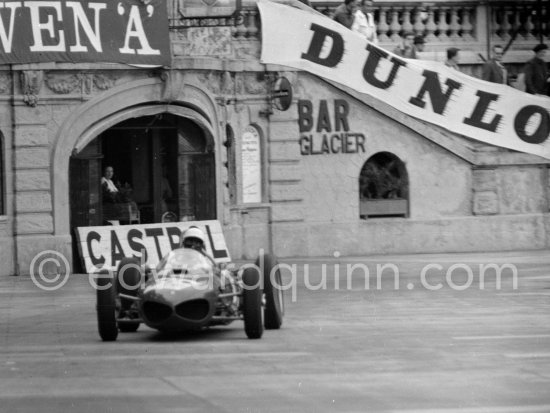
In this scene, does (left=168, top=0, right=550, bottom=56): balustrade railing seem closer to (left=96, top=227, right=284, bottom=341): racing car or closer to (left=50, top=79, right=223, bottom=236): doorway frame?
(left=50, top=79, right=223, bottom=236): doorway frame

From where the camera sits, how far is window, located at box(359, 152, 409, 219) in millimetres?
30266

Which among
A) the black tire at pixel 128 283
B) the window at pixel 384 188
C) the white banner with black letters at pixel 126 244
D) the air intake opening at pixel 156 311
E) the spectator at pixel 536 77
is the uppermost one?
the spectator at pixel 536 77

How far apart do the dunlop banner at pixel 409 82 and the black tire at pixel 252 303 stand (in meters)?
13.0

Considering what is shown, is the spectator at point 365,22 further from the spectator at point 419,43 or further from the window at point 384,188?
the window at point 384,188

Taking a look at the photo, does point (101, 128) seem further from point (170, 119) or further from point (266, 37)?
point (266, 37)

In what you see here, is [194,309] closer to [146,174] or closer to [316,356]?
[316,356]

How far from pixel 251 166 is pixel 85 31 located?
470 cm

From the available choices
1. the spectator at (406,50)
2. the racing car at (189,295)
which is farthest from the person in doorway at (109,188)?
the racing car at (189,295)

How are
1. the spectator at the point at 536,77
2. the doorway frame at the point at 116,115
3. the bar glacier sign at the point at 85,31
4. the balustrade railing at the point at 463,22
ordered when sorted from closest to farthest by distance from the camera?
1. the bar glacier sign at the point at 85,31
2. the doorway frame at the point at 116,115
3. the balustrade railing at the point at 463,22
4. the spectator at the point at 536,77

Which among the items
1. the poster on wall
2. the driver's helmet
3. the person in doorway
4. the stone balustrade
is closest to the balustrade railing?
the stone balustrade

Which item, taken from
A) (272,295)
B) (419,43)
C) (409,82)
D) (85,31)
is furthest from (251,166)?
→ (272,295)

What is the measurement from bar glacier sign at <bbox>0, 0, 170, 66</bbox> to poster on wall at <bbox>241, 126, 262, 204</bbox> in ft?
9.73

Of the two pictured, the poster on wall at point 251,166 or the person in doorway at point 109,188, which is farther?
the poster on wall at point 251,166

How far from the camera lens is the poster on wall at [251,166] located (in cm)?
2927
